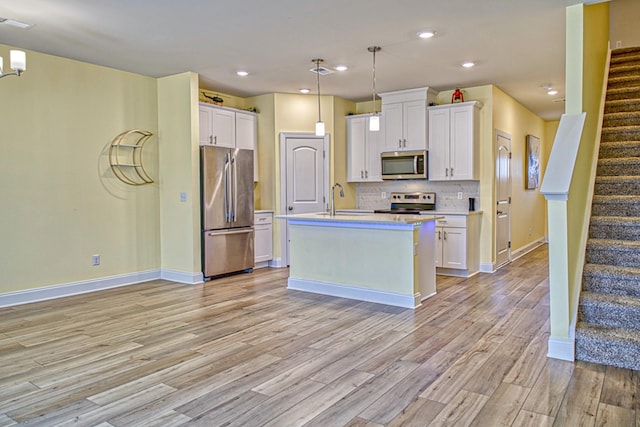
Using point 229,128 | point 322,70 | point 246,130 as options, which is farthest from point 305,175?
point 322,70

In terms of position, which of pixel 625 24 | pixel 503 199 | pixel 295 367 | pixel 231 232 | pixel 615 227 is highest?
pixel 625 24

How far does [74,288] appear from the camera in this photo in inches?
202

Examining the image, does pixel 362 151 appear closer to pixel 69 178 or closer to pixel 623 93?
pixel 623 93

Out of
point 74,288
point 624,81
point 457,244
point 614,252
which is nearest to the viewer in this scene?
point 614,252

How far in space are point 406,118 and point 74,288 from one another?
495cm

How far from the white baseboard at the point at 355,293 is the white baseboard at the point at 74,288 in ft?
6.64

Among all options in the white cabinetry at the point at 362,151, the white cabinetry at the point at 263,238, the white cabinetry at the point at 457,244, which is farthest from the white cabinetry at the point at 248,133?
the white cabinetry at the point at 457,244

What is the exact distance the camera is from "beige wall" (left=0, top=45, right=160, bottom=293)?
4.61 m

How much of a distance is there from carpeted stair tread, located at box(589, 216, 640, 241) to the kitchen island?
4.89ft

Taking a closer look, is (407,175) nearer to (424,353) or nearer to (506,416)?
(424,353)

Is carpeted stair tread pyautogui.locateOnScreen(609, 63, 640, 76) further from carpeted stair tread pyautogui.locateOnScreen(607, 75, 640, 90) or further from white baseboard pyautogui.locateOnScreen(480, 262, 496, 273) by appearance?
white baseboard pyautogui.locateOnScreen(480, 262, 496, 273)

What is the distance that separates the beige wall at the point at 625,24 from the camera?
6.37m

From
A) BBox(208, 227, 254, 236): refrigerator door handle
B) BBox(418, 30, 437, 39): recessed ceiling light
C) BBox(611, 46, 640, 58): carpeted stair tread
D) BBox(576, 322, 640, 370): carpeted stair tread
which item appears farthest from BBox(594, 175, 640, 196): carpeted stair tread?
BBox(208, 227, 254, 236): refrigerator door handle

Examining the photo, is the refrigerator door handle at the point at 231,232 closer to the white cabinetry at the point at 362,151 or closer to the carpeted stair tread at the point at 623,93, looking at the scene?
the white cabinetry at the point at 362,151
